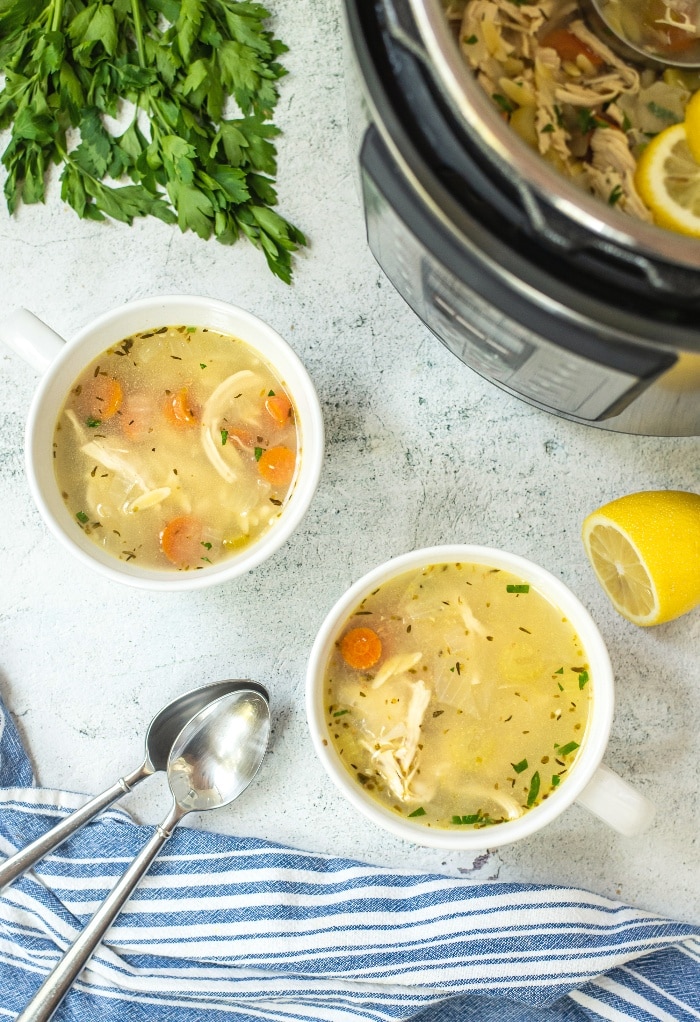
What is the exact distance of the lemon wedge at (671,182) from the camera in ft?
4.17

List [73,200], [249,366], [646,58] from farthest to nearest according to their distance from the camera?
[73,200]
[249,366]
[646,58]

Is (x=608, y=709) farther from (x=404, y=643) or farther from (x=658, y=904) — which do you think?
(x=658, y=904)

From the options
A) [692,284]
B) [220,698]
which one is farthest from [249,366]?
[692,284]

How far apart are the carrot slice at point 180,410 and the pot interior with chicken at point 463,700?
1.47 feet

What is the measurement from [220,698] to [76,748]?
1.08 feet

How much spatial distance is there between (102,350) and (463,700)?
0.87 metres

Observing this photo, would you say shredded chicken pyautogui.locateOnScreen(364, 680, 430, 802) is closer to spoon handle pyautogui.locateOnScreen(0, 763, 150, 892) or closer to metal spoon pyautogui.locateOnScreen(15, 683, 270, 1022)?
metal spoon pyautogui.locateOnScreen(15, 683, 270, 1022)

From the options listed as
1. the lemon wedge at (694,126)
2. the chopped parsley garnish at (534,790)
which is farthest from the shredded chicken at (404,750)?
the lemon wedge at (694,126)

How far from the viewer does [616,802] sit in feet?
5.04

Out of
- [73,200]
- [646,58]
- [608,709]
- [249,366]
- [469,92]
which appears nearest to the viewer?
[469,92]

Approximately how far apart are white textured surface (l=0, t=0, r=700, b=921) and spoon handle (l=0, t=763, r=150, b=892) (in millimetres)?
85

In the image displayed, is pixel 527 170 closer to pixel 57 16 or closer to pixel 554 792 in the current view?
pixel 554 792

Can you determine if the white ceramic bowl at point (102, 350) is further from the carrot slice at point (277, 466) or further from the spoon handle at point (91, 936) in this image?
the spoon handle at point (91, 936)

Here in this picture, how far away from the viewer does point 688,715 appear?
1.78 metres
